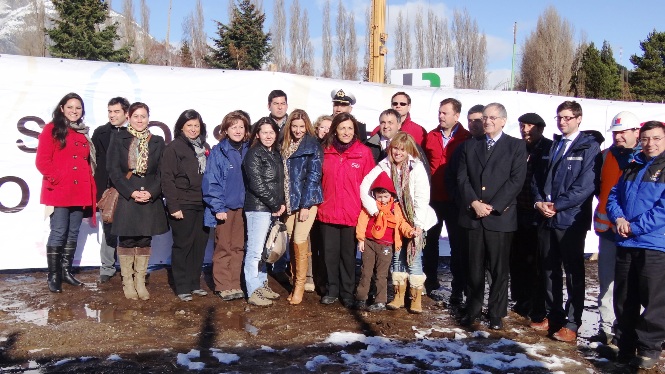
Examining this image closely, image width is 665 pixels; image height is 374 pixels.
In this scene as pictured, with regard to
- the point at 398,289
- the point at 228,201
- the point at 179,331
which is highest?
the point at 228,201

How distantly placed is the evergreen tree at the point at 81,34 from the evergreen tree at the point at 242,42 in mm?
4787

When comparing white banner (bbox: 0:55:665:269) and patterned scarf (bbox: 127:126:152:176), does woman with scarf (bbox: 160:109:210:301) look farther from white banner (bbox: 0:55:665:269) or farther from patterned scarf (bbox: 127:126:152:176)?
white banner (bbox: 0:55:665:269)

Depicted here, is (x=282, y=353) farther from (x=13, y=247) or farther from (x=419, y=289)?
(x=13, y=247)

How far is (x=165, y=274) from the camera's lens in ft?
21.6

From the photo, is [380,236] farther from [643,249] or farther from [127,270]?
[127,270]

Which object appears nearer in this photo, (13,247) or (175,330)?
(175,330)

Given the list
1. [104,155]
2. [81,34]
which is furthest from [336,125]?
[81,34]

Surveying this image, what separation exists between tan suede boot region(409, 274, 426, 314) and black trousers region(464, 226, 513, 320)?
47 cm

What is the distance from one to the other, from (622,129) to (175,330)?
3.86 metres

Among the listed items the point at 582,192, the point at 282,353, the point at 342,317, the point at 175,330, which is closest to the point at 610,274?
the point at 582,192

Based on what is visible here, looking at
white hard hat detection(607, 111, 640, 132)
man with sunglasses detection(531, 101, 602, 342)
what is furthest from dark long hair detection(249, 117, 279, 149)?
white hard hat detection(607, 111, 640, 132)

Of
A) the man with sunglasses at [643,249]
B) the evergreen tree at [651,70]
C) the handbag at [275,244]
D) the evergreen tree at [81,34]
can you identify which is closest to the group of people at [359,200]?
the handbag at [275,244]

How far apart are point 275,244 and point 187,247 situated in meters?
0.92

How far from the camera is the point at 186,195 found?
537 cm
